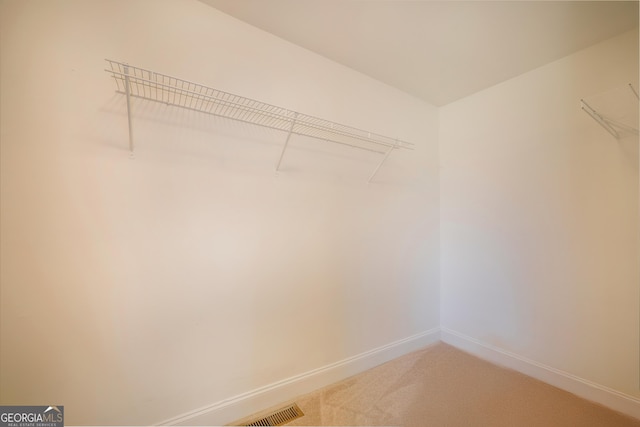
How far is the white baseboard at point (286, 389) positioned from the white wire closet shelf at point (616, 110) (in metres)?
2.18

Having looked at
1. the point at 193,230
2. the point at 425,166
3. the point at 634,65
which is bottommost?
the point at 193,230

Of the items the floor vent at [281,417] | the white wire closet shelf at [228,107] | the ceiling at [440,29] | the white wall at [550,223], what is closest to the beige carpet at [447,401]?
the floor vent at [281,417]

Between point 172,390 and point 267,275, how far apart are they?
791 mm

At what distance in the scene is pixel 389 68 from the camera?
212cm

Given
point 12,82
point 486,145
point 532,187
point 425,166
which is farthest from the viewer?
point 425,166

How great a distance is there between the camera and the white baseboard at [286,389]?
1.45 metres

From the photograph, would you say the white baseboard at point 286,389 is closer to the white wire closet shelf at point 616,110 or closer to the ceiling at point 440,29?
the white wire closet shelf at point 616,110

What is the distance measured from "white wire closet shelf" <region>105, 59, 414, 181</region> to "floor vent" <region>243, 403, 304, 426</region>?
5.38ft

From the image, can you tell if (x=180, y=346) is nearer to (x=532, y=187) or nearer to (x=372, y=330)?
(x=372, y=330)

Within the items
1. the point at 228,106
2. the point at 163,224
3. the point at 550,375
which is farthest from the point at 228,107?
the point at 550,375

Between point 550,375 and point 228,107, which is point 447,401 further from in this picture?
point 228,107

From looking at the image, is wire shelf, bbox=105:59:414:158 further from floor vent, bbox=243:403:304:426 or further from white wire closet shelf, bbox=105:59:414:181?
floor vent, bbox=243:403:304:426

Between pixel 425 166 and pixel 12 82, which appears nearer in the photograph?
pixel 12 82

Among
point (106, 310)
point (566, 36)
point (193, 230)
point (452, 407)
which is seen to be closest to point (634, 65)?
point (566, 36)
